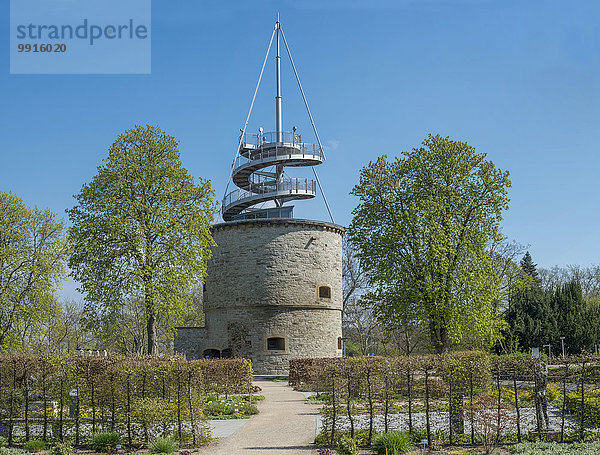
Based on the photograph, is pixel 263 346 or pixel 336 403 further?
pixel 263 346

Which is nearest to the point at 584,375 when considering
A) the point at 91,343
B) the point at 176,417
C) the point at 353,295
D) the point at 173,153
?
the point at 176,417

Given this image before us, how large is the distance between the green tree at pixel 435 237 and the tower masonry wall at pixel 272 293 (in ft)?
25.0

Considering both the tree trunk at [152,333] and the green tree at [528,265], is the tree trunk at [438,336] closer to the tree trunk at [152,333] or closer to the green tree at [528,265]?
the tree trunk at [152,333]

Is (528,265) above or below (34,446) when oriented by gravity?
above

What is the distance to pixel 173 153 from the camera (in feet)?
79.0

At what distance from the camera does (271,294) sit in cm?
3275

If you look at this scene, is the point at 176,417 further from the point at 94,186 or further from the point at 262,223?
the point at 262,223

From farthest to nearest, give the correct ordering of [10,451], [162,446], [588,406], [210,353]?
[210,353], [588,406], [10,451], [162,446]

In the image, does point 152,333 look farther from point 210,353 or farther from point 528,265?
point 528,265

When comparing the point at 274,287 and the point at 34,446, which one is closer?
the point at 34,446

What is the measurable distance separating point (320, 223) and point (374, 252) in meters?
9.18

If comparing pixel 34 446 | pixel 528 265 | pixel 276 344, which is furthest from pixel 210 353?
pixel 528 265

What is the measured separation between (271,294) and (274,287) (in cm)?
43

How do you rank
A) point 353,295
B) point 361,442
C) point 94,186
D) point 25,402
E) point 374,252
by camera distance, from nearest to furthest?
point 361,442 < point 25,402 < point 94,186 < point 374,252 < point 353,295
